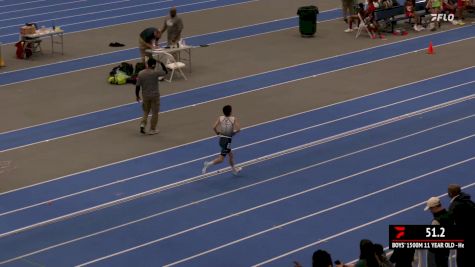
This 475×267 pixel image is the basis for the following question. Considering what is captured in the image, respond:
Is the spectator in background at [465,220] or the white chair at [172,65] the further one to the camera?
the white chair at [172,65]

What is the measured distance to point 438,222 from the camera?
1235 cm

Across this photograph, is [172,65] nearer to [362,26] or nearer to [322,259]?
[362,26]

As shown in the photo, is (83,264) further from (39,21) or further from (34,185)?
Answer: (39,21)

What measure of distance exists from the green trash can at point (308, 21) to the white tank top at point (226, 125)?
12622 mm

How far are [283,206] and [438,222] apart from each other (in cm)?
509

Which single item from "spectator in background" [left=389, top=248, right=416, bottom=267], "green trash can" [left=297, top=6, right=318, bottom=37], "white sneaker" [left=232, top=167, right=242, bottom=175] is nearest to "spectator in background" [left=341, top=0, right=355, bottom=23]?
"green trash can" [left=297, top=6, right=318, bottom=37]

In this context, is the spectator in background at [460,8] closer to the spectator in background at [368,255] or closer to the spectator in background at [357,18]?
the spectator in background at [357,18]

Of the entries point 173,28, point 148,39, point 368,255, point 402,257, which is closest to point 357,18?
point 173,28

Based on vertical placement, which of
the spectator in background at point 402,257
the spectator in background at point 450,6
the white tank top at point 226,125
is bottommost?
the spectator in background at point 450,6

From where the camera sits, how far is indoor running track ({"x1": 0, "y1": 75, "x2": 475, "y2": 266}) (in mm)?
15352

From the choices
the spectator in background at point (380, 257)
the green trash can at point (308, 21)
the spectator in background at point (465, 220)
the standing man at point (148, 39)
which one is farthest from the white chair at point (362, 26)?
the spectator in background at point (380, 257)

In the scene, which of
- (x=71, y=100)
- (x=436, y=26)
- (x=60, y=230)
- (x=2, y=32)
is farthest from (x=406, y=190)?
(x=2, y=32)

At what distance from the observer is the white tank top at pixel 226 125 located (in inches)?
727

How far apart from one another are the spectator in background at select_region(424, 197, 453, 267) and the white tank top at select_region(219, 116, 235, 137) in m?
6.15
